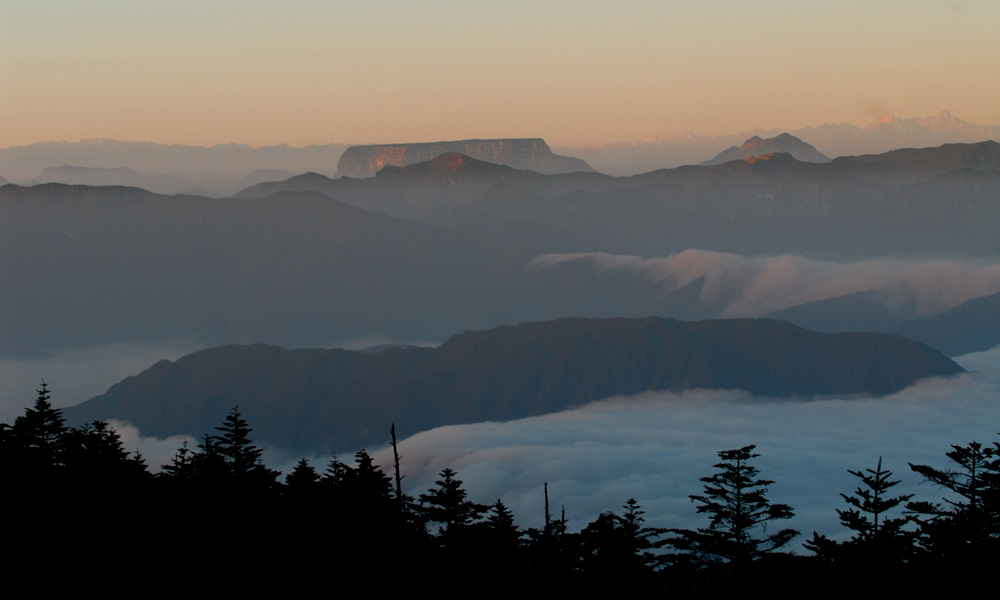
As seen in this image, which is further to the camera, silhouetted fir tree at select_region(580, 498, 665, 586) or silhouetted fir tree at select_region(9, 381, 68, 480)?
silhouetted fir tree at select_region(9, 381, 68, 480)

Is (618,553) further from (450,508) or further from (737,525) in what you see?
(450,508)

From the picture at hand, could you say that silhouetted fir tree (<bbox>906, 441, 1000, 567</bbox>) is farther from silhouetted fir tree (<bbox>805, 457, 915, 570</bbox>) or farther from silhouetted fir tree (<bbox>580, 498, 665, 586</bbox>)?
silhouetted fir tree (<bbox>580, 498, 665, 586</bbox>)

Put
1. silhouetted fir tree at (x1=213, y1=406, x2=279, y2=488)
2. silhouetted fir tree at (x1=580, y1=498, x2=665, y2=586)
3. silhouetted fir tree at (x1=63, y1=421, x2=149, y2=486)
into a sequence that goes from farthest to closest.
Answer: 1. silhouetted fir tree at (x1=213, y1=406, x2=279, y2=488)
2. silhouetted fir tree at (x1=63, y1=421, x2=149, y2=486)
3. silhouetted fir tree at (x1=580, y1=498, x2=665, y2=586)

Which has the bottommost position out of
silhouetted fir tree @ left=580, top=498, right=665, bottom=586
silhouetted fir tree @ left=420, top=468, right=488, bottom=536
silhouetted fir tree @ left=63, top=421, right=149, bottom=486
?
silhouetted fir tree @ left=580, top=498, right=665, bottom=586

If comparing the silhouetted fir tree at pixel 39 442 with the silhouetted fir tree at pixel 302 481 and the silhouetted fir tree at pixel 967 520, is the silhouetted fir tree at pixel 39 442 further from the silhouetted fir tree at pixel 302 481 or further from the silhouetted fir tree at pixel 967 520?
the silhouetted fir tree at pixel 967 520

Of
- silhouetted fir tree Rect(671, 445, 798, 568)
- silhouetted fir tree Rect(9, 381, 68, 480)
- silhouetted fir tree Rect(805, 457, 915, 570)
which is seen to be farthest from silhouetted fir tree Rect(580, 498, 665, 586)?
silhouetted fir tree Rect(9, 381, 68, 480)

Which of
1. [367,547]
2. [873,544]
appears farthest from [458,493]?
[873,544]

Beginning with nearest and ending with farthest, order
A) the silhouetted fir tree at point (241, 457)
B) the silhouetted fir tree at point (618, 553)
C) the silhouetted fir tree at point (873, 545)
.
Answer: the silhouetted fir tree at point (873, 545) < the silhouetted fir tree at point (618, 553) < the silhouetted fir tree at point (241, 457)

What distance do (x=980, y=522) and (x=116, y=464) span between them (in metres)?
61.9

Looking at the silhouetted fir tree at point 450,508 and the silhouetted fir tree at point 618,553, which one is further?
the silhouetted fir tree at point 450,508

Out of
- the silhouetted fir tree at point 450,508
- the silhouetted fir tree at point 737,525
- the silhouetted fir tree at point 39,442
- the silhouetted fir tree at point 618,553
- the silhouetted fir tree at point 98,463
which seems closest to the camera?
the silhouetted fir tree at point 737,525

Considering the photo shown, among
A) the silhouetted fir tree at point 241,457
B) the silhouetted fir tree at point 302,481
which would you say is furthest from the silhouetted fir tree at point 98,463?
the silhouetted fir tree at point 302,481

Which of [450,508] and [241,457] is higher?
[241,457]

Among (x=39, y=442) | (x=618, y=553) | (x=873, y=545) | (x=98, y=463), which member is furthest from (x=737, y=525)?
(x=39, y=442)
